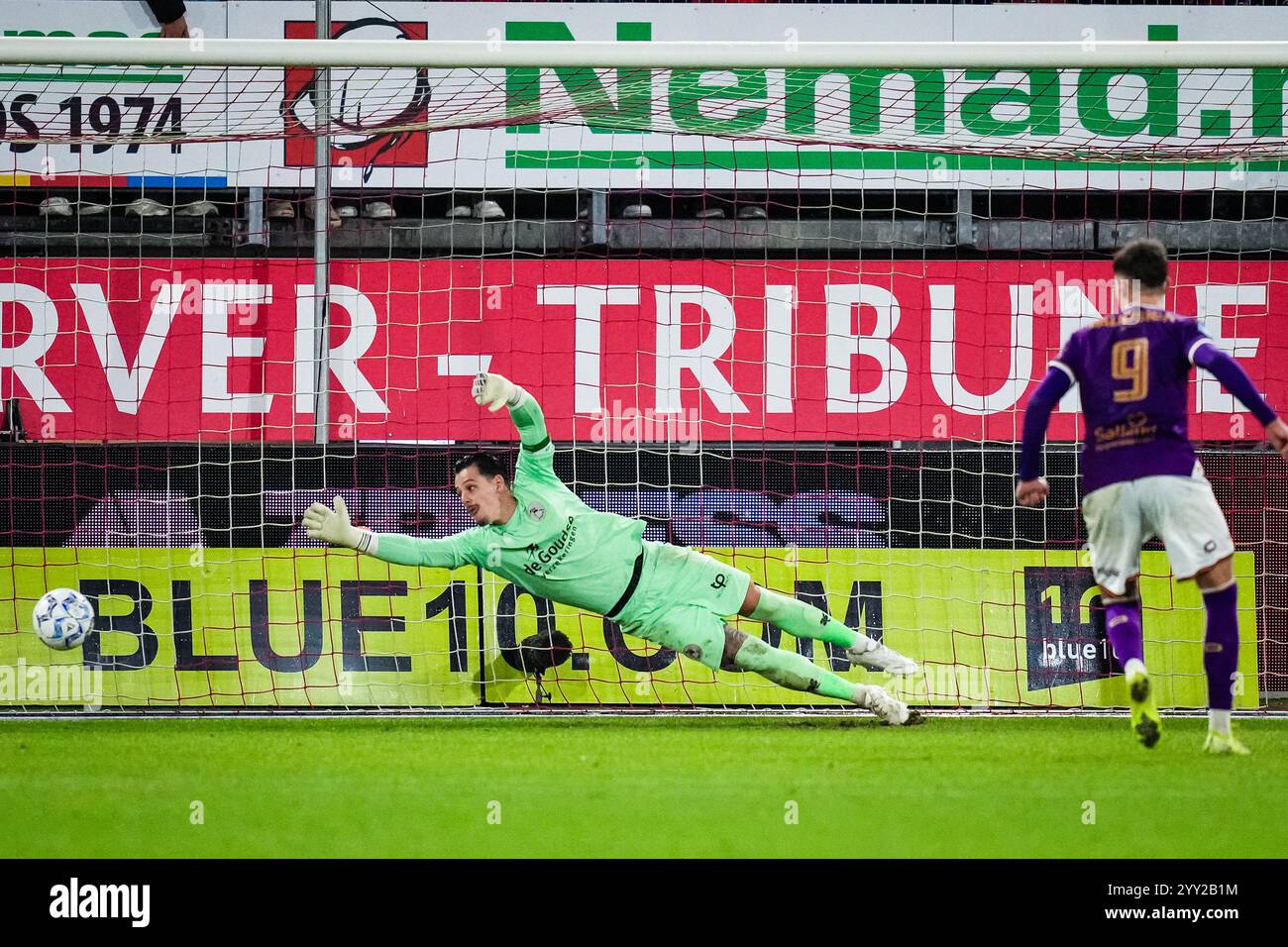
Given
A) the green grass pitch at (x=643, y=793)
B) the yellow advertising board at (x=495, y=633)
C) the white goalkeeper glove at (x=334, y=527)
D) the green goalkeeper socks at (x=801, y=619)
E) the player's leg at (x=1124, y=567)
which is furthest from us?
the yellow advertising board at (x=495, y=633)

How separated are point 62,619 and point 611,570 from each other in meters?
2.89

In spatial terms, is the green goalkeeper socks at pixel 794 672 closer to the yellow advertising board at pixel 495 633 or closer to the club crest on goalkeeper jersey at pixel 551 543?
the club crest on goalkeeper jersey at pixel 551 543

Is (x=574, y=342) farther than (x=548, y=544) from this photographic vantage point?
Yes

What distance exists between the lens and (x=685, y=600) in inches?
285

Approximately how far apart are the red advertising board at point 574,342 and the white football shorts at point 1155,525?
4698 mm

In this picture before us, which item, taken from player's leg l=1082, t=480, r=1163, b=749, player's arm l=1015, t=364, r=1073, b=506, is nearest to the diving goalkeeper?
player's leg l=1082, t=480, r=1163, b=749

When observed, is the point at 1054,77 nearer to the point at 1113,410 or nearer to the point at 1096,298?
the point at 1096,298

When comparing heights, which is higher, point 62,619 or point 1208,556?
Answer: point 1208,556

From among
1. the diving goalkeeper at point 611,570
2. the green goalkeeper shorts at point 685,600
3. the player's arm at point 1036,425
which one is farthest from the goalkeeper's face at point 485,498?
the player's arm at point 1036,425

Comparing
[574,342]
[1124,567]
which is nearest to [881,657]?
[1124,567]

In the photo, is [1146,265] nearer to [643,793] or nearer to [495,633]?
[643,793]

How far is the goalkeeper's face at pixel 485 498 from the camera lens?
23.7ft

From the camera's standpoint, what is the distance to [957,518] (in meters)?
8.83

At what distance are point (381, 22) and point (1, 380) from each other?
4.00m
